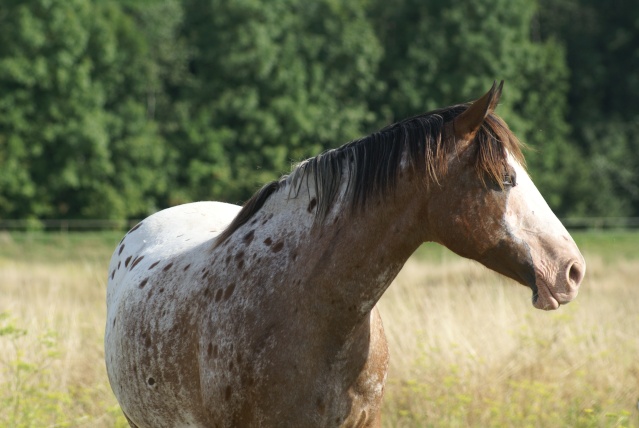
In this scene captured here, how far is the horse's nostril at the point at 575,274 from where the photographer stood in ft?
11.5

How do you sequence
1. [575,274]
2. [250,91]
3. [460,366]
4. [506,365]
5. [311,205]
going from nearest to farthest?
1. [575,274]
2. [311,205]
3. [460,366]
4. [506,365]
5. [250,91]

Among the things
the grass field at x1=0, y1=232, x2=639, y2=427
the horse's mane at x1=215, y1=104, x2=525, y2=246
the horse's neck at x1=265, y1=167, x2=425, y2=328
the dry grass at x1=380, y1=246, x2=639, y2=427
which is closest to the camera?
the horse's mane at x1=215, y1=104, x2=525, y2=246

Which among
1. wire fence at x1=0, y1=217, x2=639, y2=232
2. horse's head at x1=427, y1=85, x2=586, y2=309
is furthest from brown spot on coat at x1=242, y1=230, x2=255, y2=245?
wire fence at x1=0, y1=217, x2=639, y2=232

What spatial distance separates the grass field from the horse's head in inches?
63.7

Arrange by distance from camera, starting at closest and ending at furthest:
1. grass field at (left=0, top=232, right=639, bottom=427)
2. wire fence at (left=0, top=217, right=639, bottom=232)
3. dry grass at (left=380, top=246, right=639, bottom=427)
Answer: grass field at (left=0, top=232, right=639, bottom=427)
dry grass at (left=380, top=246, right=639, bottom=427)
wire fence at (left=0, top=217, right=639, bottom=232)

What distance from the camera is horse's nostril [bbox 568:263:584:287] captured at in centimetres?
351

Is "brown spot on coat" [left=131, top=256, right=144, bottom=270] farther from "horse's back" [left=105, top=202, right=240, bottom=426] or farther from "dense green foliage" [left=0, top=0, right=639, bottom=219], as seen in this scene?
"dense green foliage" [left=0, top=0, right=639, bottom=219]

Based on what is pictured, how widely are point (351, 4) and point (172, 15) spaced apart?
24.5ft

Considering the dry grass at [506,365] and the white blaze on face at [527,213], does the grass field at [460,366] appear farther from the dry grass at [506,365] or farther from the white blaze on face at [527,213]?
the white blaze on face at [527,213]

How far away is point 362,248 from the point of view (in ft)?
12.4

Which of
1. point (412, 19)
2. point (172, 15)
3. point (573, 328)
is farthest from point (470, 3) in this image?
point (573, 328)

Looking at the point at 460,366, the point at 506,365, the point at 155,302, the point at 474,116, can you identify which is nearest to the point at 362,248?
the point at 474,116

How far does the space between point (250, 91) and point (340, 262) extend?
3448 cm

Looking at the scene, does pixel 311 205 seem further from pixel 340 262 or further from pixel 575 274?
pixel 575 274
